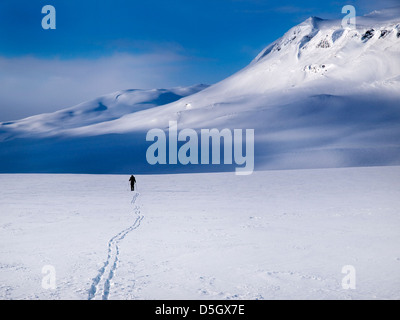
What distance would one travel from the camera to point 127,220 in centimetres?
1290

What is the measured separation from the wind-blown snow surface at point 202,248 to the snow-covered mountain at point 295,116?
29.7 meters

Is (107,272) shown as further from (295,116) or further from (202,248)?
(295,116)

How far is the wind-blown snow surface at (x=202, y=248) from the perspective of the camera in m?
6.73

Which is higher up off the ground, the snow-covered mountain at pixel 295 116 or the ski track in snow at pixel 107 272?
the snow-covered mountain at pixel 295 116

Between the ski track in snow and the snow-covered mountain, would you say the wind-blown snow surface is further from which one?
the snow-covered mountain

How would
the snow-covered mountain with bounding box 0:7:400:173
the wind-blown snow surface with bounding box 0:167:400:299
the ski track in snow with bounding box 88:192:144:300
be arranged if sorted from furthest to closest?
the snow-covered mountain with bounding box 0:7:400:173 → the wind-blown snow surface with bounding box 0:167:400:299 → the ski track in snow with bounding box 88:192:144:300

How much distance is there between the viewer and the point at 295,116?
77.7 m

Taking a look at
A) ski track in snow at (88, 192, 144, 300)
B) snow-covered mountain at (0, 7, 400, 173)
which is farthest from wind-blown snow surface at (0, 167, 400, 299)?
snow-covered mountain at (0, 7, 400, 173)

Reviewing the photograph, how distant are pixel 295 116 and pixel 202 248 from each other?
2839 inches

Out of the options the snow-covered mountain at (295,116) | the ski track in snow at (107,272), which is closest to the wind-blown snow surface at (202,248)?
the ski track in snow at (107,272)

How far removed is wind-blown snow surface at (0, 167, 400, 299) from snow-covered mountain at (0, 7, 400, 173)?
29.7 meters

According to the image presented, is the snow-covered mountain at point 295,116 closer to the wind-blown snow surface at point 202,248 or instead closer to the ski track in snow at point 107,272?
the wind-blown snow surface at point 202,248

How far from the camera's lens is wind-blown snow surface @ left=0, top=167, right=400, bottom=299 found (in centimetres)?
673

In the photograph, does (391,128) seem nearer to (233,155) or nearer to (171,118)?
(233,155)
